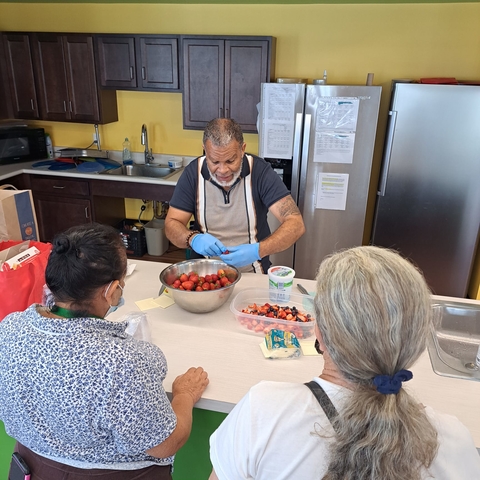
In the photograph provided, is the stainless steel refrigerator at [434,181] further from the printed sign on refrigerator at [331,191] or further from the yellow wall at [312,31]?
the yellow wall at [312,31]

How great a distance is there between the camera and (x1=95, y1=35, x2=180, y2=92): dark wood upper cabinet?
136 inches

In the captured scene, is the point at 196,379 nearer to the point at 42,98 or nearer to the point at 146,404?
the point at 146,404

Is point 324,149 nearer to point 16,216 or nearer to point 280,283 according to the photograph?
point 280,283

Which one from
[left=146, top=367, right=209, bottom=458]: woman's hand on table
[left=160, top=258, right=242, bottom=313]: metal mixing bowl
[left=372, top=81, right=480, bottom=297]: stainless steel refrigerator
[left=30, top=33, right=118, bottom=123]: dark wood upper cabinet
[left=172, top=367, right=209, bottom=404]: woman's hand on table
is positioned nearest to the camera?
[left=146, top=367, right=209, bottom=458]: woman's hand on table

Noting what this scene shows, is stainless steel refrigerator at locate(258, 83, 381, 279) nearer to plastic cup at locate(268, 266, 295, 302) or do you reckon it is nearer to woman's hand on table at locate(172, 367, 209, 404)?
plastic cup at locate(268, 266, 295, 302)

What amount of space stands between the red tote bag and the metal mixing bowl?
0.43m

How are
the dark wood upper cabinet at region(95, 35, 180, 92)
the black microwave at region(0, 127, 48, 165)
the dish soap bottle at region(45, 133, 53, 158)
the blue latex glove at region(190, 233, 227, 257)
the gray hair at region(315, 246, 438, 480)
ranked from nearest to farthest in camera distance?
the gray hair at region(315, 246, 438, 480) → the blue latex glove at region(190, 233, 227, 257) → the dark wood upper cabinet at region(95, 35, 180, 92) → the black microwave at region(0, 127, 48, 165) → the dish soap bottle at region(45, 133, 53, 158)

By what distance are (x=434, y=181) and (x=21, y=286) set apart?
108 inches

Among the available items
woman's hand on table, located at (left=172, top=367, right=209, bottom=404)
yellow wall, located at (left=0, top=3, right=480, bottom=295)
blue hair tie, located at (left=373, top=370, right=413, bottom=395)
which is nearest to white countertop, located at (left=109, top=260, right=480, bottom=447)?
woman's hand on table, located at (left=172, top=367, right=209, bottom=404)

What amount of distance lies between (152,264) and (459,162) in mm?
2292

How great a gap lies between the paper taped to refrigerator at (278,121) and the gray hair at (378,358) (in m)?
2.60

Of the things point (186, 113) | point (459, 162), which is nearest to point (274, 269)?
point (459, 162)

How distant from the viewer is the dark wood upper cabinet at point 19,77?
3709 millimetres

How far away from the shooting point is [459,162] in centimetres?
298
